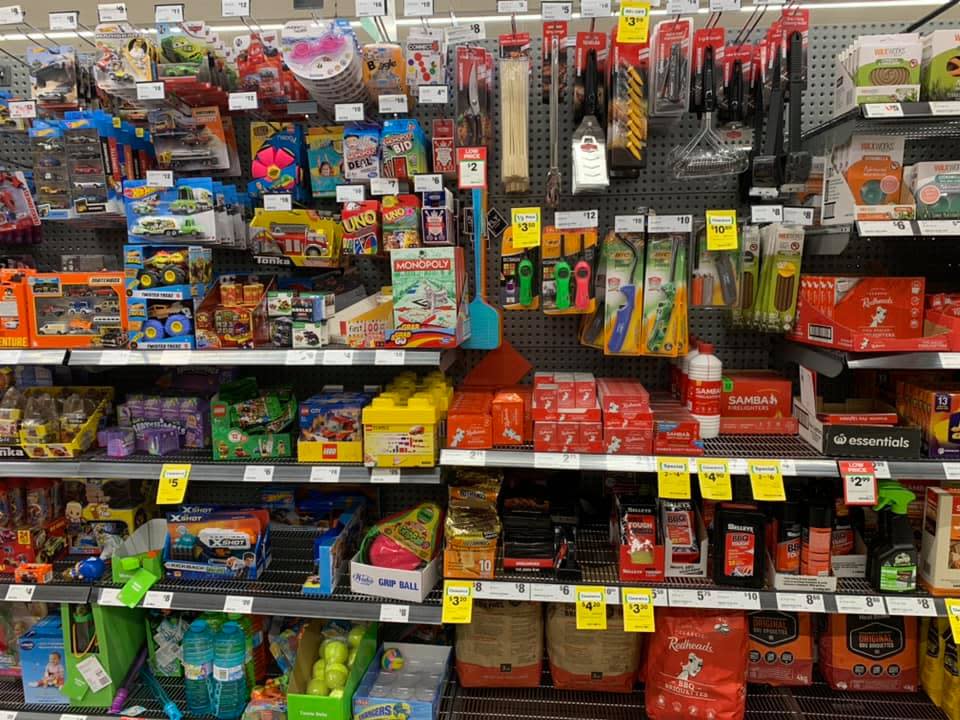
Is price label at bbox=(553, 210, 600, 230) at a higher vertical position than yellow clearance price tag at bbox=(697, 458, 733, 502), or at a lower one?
higher

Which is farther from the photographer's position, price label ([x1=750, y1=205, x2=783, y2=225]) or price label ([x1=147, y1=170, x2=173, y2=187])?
price label ([x1=147, y1=170, x2=173, y2=187])

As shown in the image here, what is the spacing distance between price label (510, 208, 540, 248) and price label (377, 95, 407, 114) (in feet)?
1.81

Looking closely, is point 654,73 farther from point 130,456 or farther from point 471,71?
point 130,456

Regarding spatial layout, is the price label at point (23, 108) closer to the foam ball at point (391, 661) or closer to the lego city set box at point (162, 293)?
the lego city set box at point (162, 293)

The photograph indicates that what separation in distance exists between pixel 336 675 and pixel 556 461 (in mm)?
1046

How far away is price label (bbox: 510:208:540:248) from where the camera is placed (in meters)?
2.13

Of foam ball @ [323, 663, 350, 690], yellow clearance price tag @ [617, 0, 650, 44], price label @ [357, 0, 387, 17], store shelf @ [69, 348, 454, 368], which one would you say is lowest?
foam ball @ [323, 663, 350, 690]

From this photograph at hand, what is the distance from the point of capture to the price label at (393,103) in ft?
7.34

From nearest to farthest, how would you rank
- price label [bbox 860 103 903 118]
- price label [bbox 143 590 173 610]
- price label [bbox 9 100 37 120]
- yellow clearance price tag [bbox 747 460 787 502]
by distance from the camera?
price label [bbox 860 103 903 118], yellow clearance price tag [bbox 747 460 787 502], price label [bbox 143 590 173 610], price label [bbox 9 100 37 120]

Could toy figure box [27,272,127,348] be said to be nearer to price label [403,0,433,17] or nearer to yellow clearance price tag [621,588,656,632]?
price label [403,0,433,17]

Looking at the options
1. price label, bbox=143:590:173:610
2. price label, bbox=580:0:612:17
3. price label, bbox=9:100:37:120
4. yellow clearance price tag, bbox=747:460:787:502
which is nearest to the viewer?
yellow clearance price tag, bbox=747:460:787:502

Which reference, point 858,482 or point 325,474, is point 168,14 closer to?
point 325,474

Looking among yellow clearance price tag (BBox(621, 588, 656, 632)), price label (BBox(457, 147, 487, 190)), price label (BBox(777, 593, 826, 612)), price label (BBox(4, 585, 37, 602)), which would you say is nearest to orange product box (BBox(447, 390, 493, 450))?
yellow clearance price tag (BBox(621, 588, 656, 632))

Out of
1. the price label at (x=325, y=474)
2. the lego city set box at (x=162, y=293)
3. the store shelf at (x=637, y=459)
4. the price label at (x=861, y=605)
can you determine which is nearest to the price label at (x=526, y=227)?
the store shelf at (x=637, y=459)
